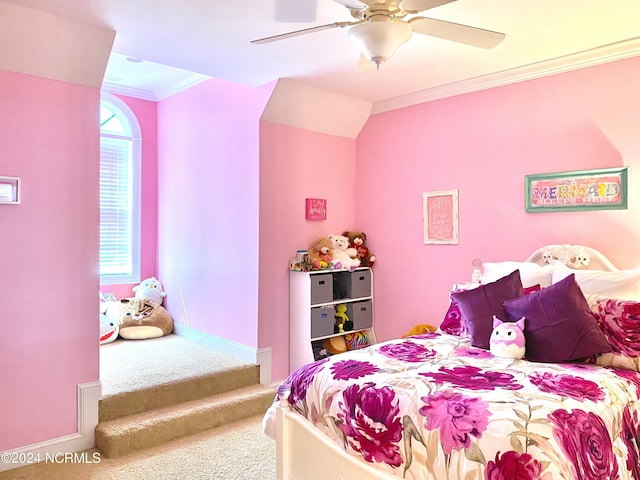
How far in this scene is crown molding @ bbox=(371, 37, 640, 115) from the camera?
9.61ft

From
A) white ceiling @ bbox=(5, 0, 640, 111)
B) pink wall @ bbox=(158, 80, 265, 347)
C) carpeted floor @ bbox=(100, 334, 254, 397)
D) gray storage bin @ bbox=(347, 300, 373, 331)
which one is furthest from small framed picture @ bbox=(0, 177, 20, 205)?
→ gray storage bin @ bbox=(347, 300, 373, 331)

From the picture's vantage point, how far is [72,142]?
2.89 metres

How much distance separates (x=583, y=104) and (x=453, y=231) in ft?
4.05

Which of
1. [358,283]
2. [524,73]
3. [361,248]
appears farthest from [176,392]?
[524,73]

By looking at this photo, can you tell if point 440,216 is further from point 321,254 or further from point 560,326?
point 560,326

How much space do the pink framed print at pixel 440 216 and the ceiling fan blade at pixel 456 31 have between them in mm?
1733

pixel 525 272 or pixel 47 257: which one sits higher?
pixel 47 257

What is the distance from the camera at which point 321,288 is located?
12.7 ft

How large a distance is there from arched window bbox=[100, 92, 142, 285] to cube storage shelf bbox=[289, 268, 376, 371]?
1.99 m

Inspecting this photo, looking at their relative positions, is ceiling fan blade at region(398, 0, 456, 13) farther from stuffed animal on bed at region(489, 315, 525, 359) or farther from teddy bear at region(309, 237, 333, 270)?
teddy bear at region(309, 237, 333, 270)

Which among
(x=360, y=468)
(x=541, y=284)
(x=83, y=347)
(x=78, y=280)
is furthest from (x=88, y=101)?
(x=541, y=284)

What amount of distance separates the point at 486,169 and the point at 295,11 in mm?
1896

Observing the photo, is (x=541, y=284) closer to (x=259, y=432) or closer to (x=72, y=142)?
(x=259, y=432)

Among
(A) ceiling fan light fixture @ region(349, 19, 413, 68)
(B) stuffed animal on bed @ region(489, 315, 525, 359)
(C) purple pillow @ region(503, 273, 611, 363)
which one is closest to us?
(A) ceiling fan light fixture @ region(349, 19, 413, 68)
